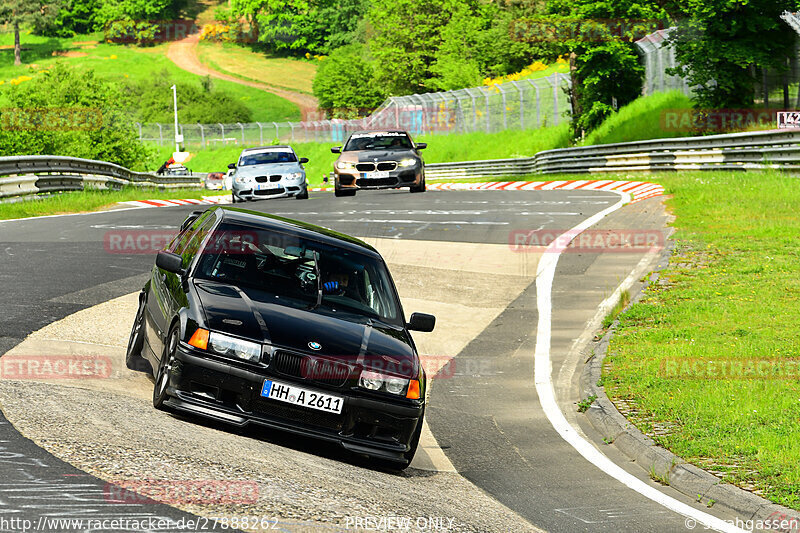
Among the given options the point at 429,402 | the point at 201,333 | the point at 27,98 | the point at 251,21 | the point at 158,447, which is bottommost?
the point at 429,402

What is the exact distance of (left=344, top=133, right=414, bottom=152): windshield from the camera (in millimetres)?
27703

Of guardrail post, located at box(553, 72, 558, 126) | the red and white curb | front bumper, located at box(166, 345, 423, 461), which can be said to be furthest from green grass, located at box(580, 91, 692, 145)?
front bumper, located at box(166, 345, 423, 461)

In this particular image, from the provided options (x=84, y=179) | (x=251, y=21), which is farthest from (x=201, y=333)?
(x=251, y=21)

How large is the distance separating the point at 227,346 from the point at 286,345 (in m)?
0.39

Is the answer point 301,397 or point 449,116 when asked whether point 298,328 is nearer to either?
point 301,397

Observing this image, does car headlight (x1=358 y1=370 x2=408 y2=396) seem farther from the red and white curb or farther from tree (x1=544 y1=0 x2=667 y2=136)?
tree (x1=544 y1=0 x2=667 y2=136)

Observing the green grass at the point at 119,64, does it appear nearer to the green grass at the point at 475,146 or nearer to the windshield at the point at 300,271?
the green grass at the point at 475,146

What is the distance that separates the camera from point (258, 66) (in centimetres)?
15275

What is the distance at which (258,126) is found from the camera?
285 ft

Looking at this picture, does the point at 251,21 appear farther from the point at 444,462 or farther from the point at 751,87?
the point at 444,462

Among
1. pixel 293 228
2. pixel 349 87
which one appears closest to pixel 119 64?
pixel 349 87

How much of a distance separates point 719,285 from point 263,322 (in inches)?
335

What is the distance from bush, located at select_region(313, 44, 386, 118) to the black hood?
101 m

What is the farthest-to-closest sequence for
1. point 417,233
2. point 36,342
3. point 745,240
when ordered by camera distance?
point 417,233, point 745,240, point 36,342
